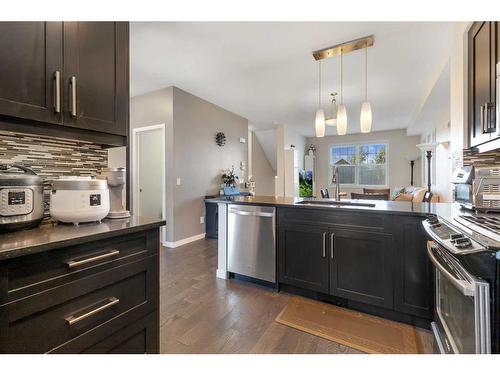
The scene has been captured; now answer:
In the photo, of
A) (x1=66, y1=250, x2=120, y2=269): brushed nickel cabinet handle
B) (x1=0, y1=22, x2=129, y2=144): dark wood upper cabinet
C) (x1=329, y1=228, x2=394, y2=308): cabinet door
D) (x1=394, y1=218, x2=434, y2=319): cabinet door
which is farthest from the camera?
(x1=329, y1=228, x2=394, y2=308): cabinet door

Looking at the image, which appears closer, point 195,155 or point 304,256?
point 304,256

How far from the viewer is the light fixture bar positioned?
8.64ft

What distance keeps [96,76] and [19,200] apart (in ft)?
2.48

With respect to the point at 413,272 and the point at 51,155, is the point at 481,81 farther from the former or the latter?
the point at 51,155

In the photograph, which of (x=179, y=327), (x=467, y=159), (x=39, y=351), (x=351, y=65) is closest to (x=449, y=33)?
(x=351, y=65)

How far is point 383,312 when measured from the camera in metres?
1.91

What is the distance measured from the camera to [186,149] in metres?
4.16

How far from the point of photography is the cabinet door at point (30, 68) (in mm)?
1015

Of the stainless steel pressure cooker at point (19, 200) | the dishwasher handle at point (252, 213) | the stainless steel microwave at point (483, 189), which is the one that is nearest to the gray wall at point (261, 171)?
the dishwasher handle at point (252, 213)

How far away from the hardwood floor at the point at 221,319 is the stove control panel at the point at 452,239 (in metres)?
0.92

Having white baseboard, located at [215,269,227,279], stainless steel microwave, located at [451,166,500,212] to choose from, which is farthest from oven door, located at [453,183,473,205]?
white baseboard, located at [215,269,227,279]

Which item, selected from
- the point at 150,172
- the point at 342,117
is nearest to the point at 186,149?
the point at 150,172

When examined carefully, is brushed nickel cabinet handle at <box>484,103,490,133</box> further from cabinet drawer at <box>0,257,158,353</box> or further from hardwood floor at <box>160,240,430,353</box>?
cabinet drawer at <box>0,257,158,353</box>
